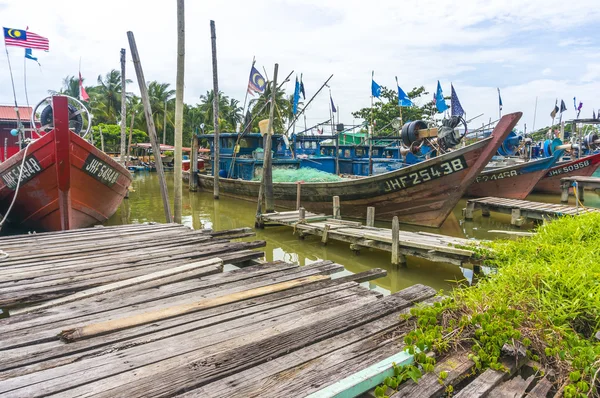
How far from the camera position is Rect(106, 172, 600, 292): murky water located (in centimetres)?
636

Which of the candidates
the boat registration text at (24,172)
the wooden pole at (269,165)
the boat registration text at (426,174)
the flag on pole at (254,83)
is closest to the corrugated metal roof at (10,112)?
the flag on pole at (254,83)

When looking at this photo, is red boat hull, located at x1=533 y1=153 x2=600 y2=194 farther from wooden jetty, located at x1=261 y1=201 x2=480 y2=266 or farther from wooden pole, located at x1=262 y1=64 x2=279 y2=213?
wooden pole, located at x1=262 y1=64 x2=279 y2=213

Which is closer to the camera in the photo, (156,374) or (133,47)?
(156,374)

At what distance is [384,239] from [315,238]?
2.45m

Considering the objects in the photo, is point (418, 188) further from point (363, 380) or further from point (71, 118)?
point (363, 380)

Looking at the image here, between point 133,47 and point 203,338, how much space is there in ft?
21.3

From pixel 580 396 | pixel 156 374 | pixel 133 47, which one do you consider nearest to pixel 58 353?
pixel 156 374

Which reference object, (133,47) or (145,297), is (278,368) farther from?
(133,47)

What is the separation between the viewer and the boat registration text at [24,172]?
711 cm

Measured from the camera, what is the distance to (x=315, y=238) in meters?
8.89

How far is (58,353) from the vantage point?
6.66ft

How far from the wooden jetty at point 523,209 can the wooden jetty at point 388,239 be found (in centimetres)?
422

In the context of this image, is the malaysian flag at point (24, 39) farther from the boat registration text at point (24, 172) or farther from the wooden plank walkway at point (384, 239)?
the wooden plank walkway at point (384, 239)

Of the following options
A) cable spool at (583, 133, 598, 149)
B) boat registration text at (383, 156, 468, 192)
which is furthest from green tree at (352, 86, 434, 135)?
boat registration text at (383, 156, 468, 192)
